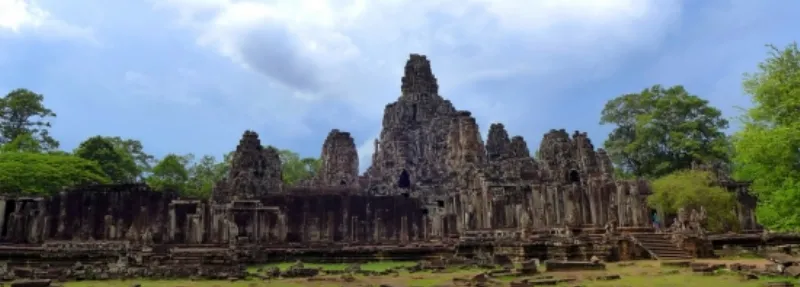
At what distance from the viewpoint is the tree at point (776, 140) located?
14469mm

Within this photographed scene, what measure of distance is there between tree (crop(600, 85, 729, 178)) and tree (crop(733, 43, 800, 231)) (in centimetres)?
2781

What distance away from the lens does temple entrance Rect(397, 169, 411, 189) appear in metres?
48.9

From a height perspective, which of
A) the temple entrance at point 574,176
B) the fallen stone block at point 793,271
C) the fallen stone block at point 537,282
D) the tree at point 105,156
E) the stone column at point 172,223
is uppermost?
the tree at point 105,156

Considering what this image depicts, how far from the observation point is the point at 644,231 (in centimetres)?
2289

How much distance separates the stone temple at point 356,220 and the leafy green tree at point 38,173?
6858mm

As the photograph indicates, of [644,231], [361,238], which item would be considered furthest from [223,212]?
[644,231]

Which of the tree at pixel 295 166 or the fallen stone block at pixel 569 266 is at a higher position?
the tree at pixel 295 166

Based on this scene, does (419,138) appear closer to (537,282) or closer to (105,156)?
(105,156)

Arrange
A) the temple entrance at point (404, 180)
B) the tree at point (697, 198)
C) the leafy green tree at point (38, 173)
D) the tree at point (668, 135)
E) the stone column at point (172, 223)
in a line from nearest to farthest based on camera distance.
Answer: the stone column at point (172, 223), the tree at point (697, 198), the leafy green tree at point (38, 173), the tree at point (668, 135), the temple entrance at point (404, 180)

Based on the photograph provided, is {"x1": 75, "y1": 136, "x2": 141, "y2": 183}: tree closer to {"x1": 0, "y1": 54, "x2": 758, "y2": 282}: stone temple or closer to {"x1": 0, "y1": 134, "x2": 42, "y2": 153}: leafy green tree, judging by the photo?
{"x1": 0, "y1": 134, "x2": 42, "y2": 153}: leafy green tree

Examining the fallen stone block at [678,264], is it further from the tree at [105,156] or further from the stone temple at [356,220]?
the tree at [105,156]

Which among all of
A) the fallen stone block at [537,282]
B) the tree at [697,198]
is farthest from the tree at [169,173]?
the fallen stone block at [537,282]

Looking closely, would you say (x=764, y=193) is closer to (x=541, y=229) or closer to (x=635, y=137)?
(x=541, y=229)

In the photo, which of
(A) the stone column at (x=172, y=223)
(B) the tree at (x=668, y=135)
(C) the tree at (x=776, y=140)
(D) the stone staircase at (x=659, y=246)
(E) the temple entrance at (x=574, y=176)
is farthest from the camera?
(B) the tree at (x=668, y=135)
